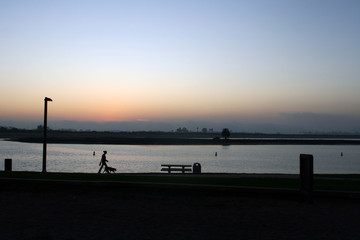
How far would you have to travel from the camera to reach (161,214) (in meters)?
9.56

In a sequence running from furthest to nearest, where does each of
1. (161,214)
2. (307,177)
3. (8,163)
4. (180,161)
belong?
(180,161) < (8,163) < (307,177) < (161,214)

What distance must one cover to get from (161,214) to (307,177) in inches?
165

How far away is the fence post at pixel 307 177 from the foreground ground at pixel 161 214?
0.87 feet

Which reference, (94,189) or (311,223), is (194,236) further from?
(94,189)

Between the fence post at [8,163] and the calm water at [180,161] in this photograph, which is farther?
the calm water at [180,161]

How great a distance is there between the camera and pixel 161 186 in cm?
1198

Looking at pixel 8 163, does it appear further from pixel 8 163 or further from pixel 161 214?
pixel 161 214

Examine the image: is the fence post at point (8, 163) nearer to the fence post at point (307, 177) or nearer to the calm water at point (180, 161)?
the fence post at point (307, 177)

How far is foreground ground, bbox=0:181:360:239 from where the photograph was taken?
7918 mm

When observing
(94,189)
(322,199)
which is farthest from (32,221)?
(322,199)

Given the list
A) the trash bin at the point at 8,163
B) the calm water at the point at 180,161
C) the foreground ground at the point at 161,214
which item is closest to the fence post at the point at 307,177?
the foreground ground at the point at 161,214

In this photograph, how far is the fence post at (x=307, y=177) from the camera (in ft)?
34.6

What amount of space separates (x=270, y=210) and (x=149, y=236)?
12.2ft

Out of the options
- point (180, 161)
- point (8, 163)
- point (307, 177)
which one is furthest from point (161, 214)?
point (180, 161)
